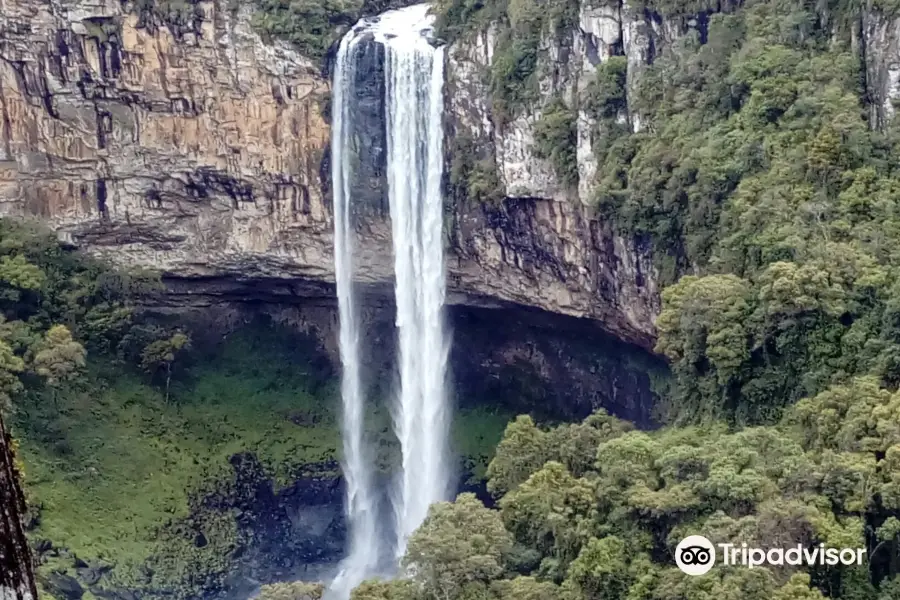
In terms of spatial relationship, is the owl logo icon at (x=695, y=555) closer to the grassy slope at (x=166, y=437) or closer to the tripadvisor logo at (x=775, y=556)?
the tripadvisor logo at (x=775, y=556)

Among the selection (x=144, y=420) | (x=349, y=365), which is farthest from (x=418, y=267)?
Result: (x=144, y=420)

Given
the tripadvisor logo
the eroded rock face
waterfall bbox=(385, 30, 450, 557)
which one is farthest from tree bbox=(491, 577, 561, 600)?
waterfall bbox=(385, 30, 450, 557)

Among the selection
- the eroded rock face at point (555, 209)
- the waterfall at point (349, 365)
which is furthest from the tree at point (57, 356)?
the eroded rock face at point (555, 209)

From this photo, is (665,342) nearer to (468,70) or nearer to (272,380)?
(468,70)

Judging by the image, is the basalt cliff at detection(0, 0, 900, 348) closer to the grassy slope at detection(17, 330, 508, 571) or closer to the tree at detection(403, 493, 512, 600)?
the grassy slope at detection(17, 330, 508, 571)

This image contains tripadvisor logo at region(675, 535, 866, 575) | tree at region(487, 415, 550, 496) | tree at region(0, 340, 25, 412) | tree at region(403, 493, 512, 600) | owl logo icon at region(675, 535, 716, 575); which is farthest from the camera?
tree at region(0, 340, 25, 412)

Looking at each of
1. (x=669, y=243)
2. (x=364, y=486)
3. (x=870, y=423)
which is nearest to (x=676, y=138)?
(x=669, y=243)
